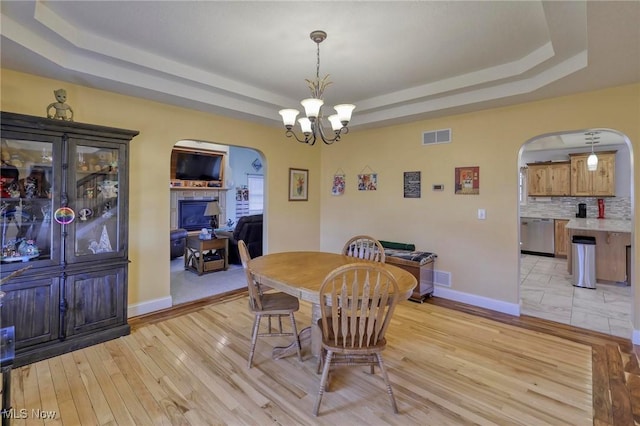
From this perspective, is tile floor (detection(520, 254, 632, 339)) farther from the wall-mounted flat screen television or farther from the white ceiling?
the wall-mounted flat screen television

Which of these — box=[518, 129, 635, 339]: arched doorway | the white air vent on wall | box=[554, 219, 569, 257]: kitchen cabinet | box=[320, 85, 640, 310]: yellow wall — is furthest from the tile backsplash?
the white air vent on wall

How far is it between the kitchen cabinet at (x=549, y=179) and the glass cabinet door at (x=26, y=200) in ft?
27.7

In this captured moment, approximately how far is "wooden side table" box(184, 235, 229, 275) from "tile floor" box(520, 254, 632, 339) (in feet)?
14.8

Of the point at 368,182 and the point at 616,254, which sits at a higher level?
the point at 368,182

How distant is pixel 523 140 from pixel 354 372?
3.04 meters

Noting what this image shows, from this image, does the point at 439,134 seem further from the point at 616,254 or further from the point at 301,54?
the point at 616,254

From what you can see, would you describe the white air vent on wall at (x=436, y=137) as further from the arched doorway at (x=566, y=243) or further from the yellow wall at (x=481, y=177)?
the arched doorway at (x=566, y=243)

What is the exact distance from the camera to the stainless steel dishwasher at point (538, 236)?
265 inches

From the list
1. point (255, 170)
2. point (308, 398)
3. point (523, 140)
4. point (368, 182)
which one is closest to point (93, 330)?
point (308, 398)

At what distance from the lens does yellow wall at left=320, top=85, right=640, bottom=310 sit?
305cm

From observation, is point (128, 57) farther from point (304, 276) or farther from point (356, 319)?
point (356, 319)

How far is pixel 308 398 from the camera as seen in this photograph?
2.04 metres

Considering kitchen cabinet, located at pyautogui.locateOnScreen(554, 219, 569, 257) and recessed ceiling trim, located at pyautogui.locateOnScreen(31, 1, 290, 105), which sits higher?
recessed ceiling trim, located at pyautogui.locateOnScreen(31, 1, 290, 105)

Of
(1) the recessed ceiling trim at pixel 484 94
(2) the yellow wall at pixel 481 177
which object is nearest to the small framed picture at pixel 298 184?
(2) the yellow wall at pixel 481 177
